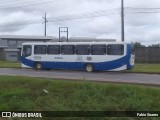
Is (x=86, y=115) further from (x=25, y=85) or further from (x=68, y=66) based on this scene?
(x=68, y=66)

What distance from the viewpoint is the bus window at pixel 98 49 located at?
3120 cm

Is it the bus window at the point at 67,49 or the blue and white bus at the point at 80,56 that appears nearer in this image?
the blue and white bus at the point at 80,56

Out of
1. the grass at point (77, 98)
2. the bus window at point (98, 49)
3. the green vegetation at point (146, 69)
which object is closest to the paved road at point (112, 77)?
the green vegetation at point (146, 69)

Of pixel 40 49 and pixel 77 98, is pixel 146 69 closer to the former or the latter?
pixel 40 49

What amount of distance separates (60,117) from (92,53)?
66.4ft

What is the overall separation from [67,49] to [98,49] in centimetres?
311

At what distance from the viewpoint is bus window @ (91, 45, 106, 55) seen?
1228 inches

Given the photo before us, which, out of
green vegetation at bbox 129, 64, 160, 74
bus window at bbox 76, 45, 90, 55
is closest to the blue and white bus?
bus window at bbox 76, 45, 90, 55

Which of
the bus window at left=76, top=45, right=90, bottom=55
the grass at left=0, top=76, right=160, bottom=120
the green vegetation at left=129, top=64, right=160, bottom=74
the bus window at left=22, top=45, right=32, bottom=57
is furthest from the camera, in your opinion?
the bus window at left=22, top=45, right=32, bottom=57

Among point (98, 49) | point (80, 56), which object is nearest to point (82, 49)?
point (80, 56)

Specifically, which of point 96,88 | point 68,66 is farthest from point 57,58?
point 96,88

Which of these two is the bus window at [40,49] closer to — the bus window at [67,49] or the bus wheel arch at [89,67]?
the bus window at [67,49]

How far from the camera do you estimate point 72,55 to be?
1281 inches

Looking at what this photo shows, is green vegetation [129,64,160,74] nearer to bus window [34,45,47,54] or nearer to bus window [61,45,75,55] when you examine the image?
bus window [61,45,75,55]
